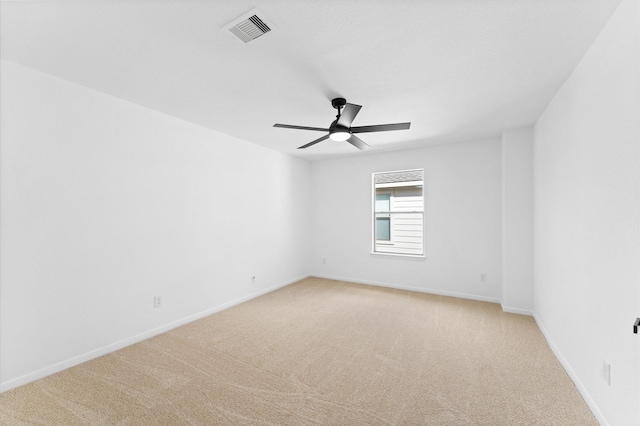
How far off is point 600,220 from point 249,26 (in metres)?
2.61

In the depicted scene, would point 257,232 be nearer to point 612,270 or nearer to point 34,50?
point 34,50

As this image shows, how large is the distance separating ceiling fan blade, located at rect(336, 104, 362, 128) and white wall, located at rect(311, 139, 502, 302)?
8.68 ft

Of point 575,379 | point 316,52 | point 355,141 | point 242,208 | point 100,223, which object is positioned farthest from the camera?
point 242,208

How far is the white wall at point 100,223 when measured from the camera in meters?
2.20

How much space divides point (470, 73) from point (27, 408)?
425cm

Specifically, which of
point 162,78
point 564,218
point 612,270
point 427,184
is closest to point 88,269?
point 162,78

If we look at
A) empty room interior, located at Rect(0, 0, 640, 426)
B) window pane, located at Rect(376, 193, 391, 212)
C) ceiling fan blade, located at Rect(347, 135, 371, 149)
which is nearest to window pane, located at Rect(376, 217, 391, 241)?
window pane, located at Rect(376, 193, 391, 212)

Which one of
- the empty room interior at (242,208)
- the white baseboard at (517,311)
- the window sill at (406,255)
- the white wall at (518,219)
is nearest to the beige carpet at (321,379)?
the empty room interior at (242,208)

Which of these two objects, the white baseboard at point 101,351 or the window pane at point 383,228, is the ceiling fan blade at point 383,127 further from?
the white baseboard at point 101,351

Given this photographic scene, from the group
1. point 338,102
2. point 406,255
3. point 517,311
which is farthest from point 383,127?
point 517,311

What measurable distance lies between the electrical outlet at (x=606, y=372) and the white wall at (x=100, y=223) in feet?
12.9

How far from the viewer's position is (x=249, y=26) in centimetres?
171

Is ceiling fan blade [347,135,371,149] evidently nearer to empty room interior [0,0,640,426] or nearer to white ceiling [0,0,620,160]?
empty room interior [0,0,640,426]

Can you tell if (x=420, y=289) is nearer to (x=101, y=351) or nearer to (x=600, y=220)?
(x=600, y=220)
